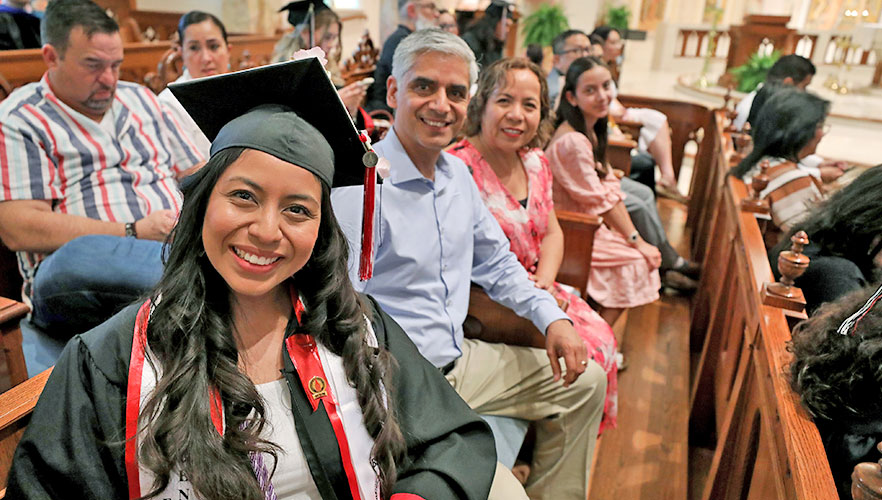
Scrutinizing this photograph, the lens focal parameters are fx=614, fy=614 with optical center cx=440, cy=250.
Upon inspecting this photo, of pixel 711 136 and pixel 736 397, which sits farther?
pixel 711 136

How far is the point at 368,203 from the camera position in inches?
51.1

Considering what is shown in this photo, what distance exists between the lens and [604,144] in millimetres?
3295

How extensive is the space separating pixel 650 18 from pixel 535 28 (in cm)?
497

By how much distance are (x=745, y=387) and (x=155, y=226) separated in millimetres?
1864

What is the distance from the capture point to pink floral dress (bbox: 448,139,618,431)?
7.45 ft

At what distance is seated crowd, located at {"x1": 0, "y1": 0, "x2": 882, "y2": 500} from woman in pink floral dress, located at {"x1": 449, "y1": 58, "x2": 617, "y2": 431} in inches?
0.4

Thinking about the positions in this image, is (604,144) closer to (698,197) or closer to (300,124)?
(698,197)

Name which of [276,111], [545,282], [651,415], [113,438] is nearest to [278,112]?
[276,111]

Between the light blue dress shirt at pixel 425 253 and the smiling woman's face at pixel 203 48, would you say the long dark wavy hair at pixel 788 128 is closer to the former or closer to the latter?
the light blue dress shirt at pixel 425 253

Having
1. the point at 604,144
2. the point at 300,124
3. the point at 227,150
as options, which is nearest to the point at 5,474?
the point at 227,150

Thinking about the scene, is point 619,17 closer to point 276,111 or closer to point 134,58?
point 134,58

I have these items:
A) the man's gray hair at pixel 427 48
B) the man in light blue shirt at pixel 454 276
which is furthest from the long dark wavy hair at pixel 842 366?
the man's gray hair at pixel 427 48

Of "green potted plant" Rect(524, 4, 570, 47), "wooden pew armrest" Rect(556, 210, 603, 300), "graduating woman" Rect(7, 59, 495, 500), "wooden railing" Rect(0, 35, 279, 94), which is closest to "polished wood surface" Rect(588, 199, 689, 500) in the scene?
"wooden pew armrest" Rect(556, 210, 603, 300)

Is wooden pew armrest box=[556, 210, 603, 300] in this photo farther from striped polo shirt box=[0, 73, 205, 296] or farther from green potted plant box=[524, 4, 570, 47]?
green potted plant box=[524, 4, 570, 47]
